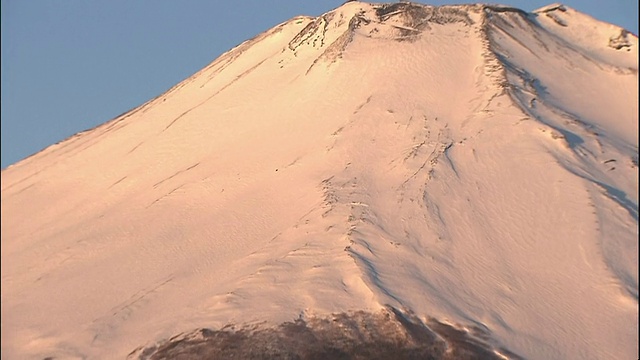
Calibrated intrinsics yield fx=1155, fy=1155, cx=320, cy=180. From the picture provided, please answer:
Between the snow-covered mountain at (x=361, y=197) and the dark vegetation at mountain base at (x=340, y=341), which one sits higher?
the snow-covered mountain at (x=361, y=197)

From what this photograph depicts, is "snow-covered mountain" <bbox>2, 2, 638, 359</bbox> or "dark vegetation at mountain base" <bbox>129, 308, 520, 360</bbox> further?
"snow-covered mountain" <bbox>2, 2, 638, 359</bbox>

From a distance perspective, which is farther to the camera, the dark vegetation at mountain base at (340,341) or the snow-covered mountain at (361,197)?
the snow-covered mountain at (361,197)

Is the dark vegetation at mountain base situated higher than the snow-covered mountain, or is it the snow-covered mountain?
the snow-covered mountain

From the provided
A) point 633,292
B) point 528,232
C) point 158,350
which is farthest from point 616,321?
point 158,350

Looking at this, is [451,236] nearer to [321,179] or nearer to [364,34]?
[321,179]
